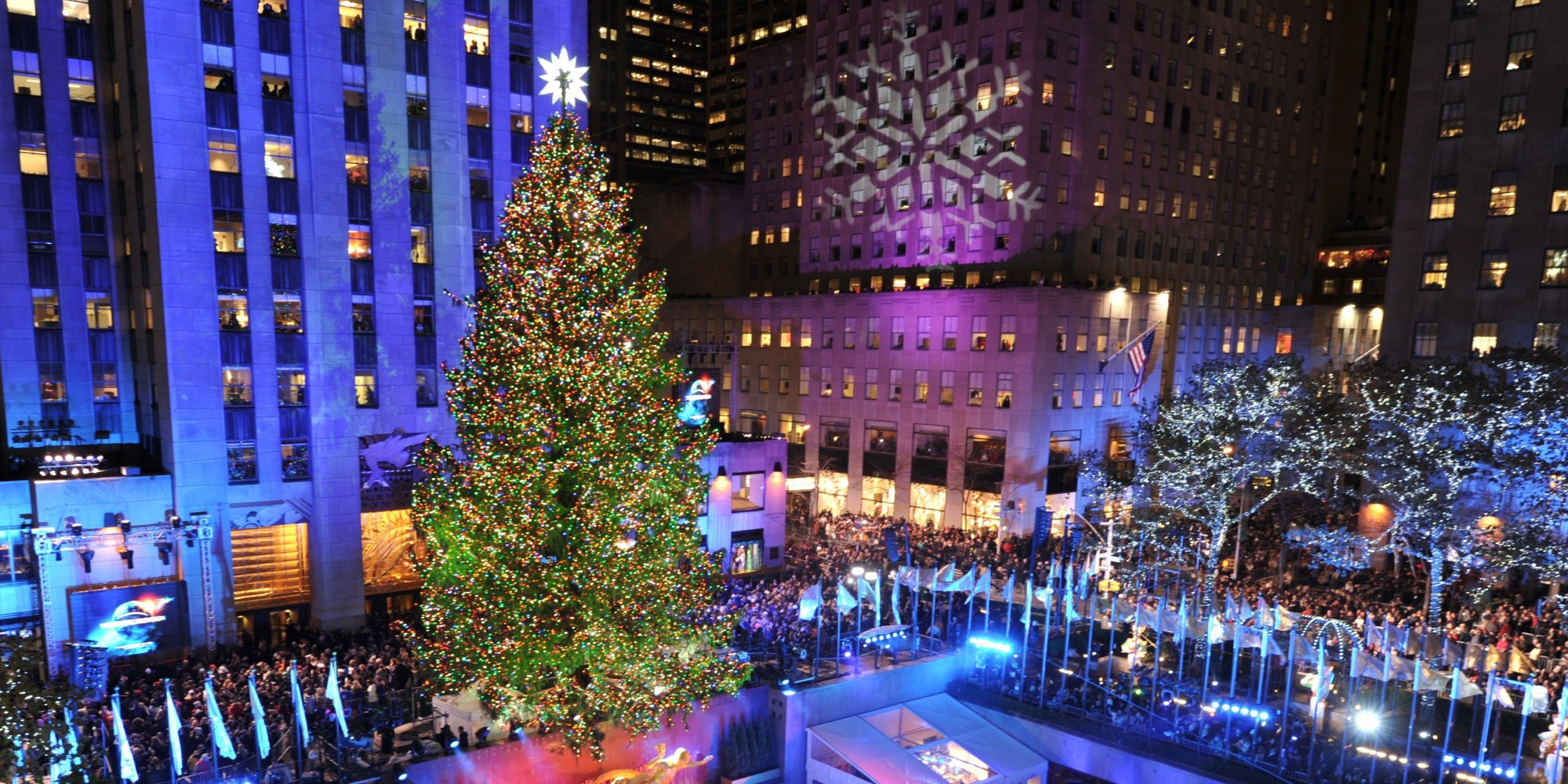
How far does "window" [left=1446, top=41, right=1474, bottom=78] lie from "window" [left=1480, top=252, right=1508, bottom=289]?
9.49m

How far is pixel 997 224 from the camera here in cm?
5666

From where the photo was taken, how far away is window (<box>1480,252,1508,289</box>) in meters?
42.7

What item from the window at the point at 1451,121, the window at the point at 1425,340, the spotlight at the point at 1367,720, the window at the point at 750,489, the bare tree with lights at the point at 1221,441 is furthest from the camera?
the window at the point at 1425,340

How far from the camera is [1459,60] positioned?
44.1m

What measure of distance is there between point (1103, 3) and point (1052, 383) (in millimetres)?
25301

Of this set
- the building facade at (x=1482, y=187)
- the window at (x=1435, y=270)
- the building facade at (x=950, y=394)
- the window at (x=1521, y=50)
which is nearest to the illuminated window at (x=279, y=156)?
the building facade at (x=950, y=394)

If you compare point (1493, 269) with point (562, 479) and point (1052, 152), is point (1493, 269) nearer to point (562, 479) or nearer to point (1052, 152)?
point (1052, 152)

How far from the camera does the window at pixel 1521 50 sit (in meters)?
41.8

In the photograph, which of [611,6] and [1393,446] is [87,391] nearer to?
[1393,446]

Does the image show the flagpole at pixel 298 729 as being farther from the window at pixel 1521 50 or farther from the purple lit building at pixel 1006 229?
the window at pixel 1521 50

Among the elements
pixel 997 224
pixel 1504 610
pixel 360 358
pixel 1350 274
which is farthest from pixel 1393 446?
pixel 1350 274

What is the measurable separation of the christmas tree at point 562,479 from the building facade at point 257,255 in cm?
1816

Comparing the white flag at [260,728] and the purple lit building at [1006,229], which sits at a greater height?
the purple lit building at [1006,229]

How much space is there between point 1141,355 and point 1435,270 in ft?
49.1
